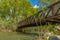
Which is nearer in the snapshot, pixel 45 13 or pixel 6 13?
pixel 45 13

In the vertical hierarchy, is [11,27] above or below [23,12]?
below

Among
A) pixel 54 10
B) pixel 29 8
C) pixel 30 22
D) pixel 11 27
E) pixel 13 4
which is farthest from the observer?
pixel 29 8

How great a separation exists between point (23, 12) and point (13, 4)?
203 centimetres

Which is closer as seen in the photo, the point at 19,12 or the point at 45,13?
the point at 45,13

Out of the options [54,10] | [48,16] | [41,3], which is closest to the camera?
[54,10]

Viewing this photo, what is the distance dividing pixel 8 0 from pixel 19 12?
8.50ft

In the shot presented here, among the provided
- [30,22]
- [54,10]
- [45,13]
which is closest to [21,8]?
[30,22]

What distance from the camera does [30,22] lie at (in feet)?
69.3

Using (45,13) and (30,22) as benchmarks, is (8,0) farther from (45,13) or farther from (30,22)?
(45,13)

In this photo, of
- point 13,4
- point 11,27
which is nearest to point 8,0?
point 13,4

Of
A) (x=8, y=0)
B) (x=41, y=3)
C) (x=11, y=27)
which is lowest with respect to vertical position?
(x=11, y=27)

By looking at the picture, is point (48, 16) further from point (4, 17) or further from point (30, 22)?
point (4, 17)

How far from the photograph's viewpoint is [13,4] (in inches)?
1265

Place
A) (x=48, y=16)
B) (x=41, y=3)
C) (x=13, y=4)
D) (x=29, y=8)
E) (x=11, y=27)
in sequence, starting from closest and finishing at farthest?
(x=41, y=3) < (x=48, y=16) < (x=11, y=27) < (x=13, y=4) < (x=29, y=8)
